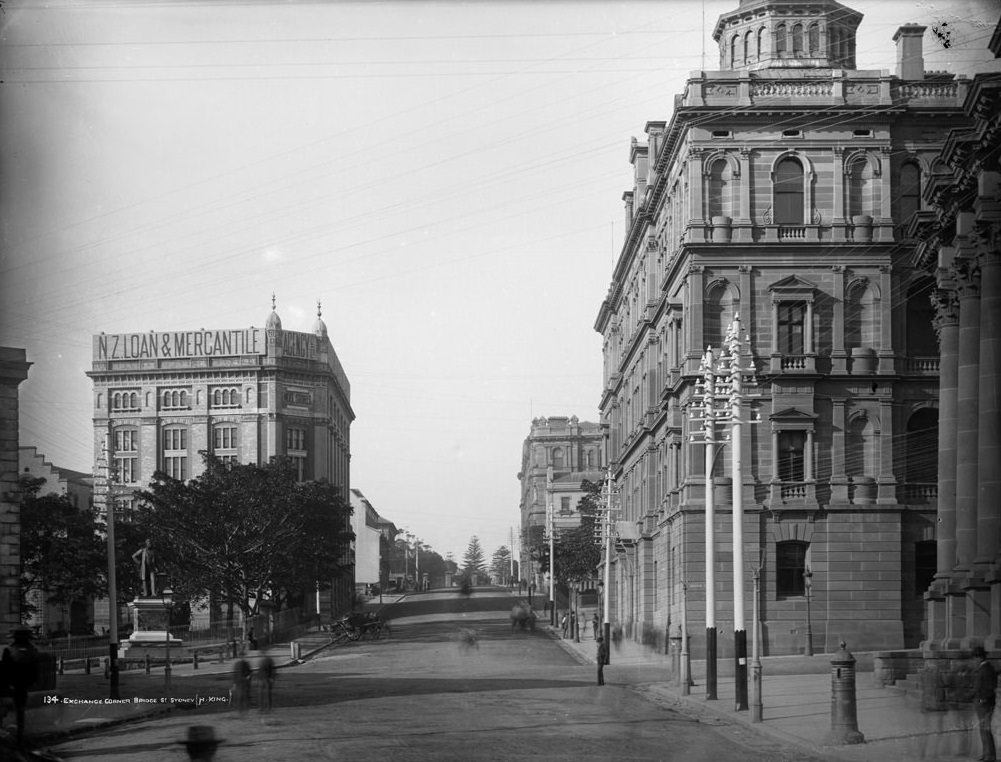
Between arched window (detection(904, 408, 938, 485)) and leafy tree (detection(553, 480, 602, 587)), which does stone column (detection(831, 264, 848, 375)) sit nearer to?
arched window (detection(904, 408, 938, 485))

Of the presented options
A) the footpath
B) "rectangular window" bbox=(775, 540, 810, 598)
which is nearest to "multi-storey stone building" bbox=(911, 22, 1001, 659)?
the footpath

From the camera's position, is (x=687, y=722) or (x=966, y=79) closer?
(x=687, y=722)

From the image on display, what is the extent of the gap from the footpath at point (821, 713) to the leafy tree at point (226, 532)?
3034 centimetres

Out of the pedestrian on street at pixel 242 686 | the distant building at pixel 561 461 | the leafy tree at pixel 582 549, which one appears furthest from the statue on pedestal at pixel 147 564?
the distant building at pixel 561 461

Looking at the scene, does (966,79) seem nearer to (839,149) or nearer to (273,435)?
(839,149)

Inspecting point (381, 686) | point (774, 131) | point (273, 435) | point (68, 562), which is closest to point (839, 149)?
point (774, 131)

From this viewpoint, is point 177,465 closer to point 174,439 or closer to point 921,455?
point 174,439

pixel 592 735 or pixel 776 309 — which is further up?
pixel 776 309

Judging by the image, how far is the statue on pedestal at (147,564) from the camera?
71062 millimetres

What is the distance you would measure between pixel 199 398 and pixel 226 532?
4275 centimetres

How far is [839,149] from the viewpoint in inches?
2240

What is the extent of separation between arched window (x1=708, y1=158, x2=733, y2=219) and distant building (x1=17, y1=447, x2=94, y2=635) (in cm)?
3758

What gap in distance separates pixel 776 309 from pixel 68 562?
36.8m

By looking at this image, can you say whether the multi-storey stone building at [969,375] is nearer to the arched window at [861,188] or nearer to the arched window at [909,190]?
the arched window at [861,188]
